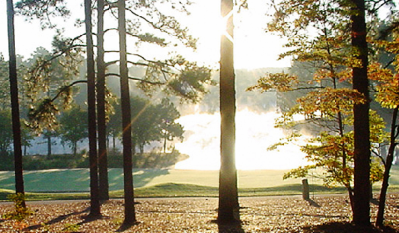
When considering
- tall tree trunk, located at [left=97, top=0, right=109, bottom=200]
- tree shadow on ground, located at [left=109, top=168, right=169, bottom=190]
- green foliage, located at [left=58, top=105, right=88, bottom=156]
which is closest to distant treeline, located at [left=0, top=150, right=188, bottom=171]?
green foliage, located at [left=58, top=105, right=88, bottom=156]

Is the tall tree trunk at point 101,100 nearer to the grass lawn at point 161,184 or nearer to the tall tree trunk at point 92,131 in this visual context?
the tall tree trunk at point 92,131

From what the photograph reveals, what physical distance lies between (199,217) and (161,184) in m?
13.5

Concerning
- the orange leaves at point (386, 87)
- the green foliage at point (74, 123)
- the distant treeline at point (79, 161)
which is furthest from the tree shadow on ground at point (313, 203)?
the green foliage at point (74, 123)

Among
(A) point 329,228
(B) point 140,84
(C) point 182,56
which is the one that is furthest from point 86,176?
(A) point 329,228

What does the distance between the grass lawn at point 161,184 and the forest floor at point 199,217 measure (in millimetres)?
4486

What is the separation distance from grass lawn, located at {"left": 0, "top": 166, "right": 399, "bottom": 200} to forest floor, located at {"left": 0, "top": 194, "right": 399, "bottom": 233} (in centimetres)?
449

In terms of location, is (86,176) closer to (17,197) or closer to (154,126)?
(154,126)

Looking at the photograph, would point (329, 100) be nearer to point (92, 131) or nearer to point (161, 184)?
point (92, 131)

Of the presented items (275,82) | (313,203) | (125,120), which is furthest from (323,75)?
(313,203)

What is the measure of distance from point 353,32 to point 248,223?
5.63 metres

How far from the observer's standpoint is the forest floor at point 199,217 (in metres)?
11.0

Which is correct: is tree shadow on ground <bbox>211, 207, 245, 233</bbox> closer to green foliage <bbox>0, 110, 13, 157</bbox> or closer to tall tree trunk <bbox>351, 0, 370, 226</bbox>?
tall tree trunk <bbox>351, 0, 370, 226</bbox>

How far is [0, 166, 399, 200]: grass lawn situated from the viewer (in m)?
24.4

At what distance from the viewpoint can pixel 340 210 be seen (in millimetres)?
15445
